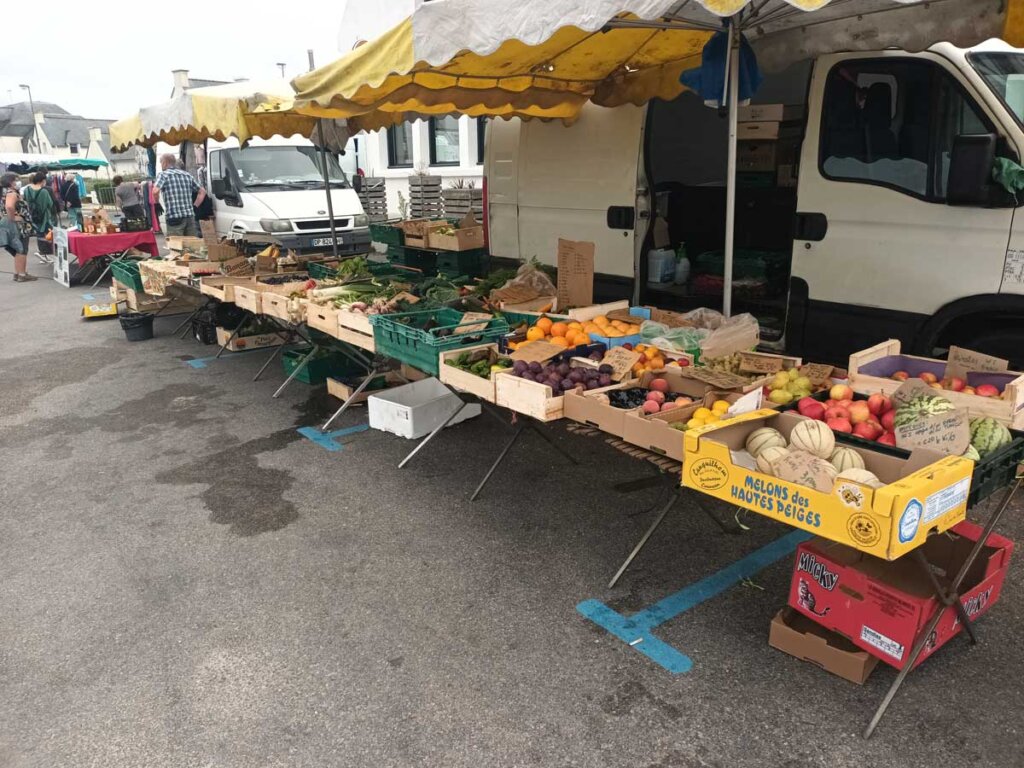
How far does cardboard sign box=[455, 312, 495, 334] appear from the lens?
15.6 feet

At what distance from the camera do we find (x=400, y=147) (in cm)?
1886

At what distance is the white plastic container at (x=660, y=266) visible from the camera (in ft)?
20.5

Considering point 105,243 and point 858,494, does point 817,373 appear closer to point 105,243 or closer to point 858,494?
point 858,494

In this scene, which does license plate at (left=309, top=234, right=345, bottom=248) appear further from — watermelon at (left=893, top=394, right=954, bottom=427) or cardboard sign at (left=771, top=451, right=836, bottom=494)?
cardboard sign at (left=771, top=451, right=836, bottom=494)

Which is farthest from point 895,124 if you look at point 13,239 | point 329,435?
point 13,239

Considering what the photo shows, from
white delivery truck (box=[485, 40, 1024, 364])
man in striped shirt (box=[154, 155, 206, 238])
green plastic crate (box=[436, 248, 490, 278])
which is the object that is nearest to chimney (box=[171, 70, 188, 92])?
man in striped shirt (box=[154, 155, 206, 238])

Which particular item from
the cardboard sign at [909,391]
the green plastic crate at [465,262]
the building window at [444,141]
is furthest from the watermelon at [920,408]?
the building window at [444,141]

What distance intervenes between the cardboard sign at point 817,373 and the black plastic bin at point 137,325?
26.7 feet

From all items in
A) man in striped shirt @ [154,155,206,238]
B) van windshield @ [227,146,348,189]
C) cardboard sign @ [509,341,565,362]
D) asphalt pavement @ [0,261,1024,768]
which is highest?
van windshield @ [227,146,348,189]

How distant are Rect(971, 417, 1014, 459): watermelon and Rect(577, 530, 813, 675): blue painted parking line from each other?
132 cm

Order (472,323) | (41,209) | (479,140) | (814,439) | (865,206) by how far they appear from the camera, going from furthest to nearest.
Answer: (41,209) < (479,140) < (472,323) < (865,206) < (814,439)

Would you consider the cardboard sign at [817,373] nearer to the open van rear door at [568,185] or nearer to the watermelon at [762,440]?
the watermelon at [762,440]

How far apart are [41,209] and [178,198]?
339 inches

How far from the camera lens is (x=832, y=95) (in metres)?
4.74
